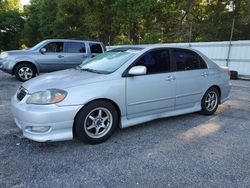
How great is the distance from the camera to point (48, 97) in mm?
3773

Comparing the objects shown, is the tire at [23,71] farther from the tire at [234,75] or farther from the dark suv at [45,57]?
the tire at [234,75]

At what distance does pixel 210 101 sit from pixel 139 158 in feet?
9.10

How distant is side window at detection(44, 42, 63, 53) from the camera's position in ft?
Result: 34.3

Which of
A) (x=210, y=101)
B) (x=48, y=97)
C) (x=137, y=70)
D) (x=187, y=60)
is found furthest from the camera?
(x=210, y=101)

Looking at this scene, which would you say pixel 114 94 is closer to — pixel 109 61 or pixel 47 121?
pixel 109 61

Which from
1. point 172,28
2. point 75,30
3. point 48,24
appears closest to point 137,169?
point 172,28

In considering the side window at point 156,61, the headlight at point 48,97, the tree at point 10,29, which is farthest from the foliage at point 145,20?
the headlight at point 48,97

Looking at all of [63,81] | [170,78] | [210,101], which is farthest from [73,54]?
[63,81]

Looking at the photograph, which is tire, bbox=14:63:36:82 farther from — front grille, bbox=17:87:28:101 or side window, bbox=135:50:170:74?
side window, bbox=135:50:170:74

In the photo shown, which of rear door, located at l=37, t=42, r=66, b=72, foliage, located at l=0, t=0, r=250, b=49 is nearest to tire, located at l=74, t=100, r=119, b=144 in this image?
rear door, located at l=37, t=42, r=66, b=72

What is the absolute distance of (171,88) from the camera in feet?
16.2

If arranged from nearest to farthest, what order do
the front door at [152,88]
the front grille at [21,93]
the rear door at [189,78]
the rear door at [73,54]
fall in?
the front grille at [21,93] → the front door at [152,88] → the rear door at [189,78] → the rear door at [73,54]

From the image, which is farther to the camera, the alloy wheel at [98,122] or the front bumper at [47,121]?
the alloy wheel at [98,122]

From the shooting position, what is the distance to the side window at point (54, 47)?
34.3 feet
